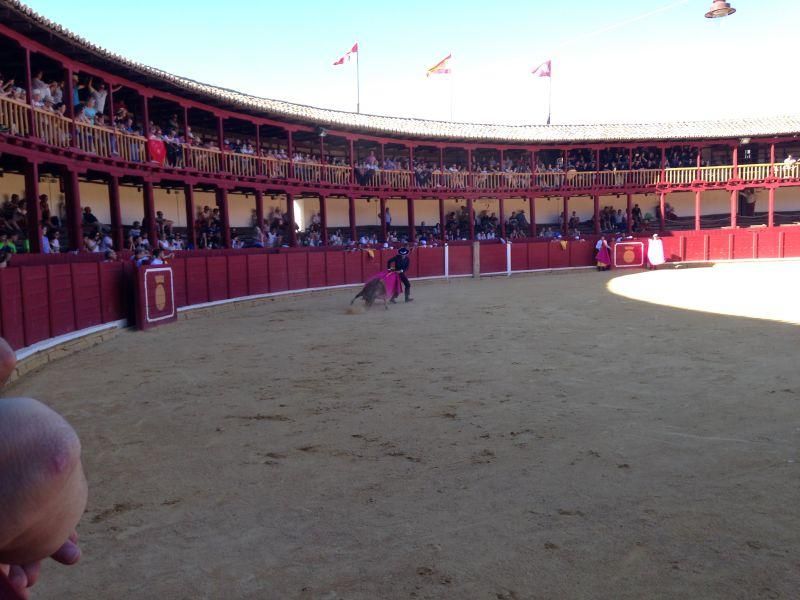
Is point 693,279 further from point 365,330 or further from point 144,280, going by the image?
point 144,280

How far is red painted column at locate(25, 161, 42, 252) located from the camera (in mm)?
11320

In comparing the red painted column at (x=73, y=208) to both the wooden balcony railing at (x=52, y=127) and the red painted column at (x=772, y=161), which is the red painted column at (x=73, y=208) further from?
the red painted column at (x=772, y=161)

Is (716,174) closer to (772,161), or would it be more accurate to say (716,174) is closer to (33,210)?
(772,161)

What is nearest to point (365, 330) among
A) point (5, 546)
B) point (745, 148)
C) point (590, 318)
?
point (590, 318)

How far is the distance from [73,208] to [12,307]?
5.72m

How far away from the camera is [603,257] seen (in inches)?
1083

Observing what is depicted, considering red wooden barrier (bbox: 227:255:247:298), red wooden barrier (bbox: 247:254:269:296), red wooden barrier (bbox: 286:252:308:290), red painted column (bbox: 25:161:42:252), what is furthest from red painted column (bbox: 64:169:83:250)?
red wooden barrier (bbox: 286:252:308:290)

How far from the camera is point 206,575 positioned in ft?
9.07

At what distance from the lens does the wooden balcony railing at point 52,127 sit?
1180 centimetres

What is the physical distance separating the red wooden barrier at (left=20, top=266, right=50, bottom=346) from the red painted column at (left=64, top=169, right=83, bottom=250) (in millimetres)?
4289

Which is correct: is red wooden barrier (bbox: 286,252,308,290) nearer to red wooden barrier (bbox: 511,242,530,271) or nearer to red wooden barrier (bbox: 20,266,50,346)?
red wooden barrier (bbox: 20,266,50,346)

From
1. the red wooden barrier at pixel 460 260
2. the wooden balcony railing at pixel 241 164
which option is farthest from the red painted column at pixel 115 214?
the red wooden barrier at pixel 460 260

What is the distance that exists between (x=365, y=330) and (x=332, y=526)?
7598mm

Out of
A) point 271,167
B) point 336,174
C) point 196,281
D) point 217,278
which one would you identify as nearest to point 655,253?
point 336,174
